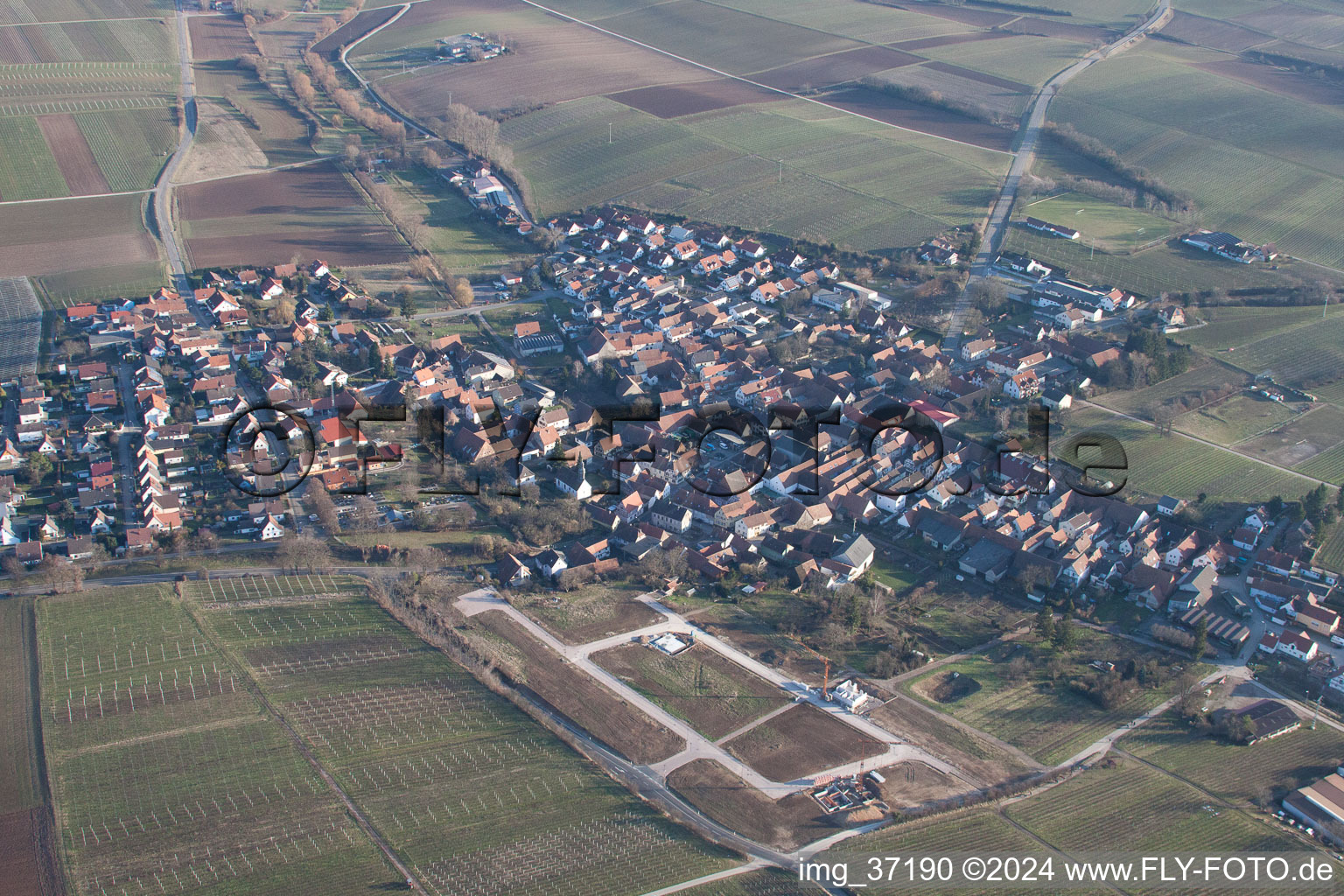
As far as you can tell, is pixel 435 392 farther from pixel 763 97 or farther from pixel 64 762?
pixel 763 97

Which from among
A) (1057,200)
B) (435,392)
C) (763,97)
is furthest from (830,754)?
(763,97)

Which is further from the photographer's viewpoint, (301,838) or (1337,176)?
(1337,176)

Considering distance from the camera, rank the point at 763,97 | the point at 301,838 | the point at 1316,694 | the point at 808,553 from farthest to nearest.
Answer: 1. the point at 763,97
2. the point at 808,553
3. the point at 1316,694
4. the point at 301,838

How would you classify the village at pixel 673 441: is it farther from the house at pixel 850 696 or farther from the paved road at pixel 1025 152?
the paved road at pixel 1025 152

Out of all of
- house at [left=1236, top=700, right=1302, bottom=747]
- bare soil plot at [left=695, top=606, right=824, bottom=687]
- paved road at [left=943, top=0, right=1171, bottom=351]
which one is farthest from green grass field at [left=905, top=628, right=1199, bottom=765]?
paved road at [left=943, top=0, right=1171, bottom=351]

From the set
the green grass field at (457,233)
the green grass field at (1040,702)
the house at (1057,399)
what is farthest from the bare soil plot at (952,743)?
the green grass field at (457,233)

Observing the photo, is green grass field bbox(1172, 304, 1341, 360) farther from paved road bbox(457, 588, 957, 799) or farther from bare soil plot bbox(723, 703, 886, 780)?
bare soil plot bbox(723, 703, 886, 780)

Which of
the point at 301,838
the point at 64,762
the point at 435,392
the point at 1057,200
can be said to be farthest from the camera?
the point at 1057,200
